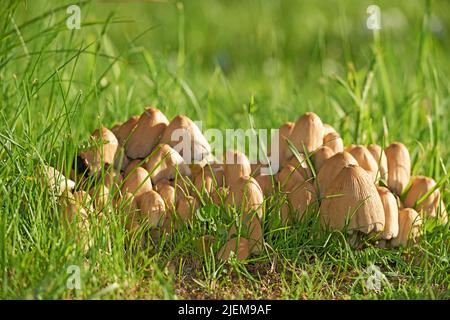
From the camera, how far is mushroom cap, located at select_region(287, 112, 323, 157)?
2916 mm

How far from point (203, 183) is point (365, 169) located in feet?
2.07

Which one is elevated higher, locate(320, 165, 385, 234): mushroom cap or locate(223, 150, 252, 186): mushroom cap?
locate(223, 150, 252, 186): mushroom cap

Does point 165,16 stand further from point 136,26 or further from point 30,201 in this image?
point 30,201

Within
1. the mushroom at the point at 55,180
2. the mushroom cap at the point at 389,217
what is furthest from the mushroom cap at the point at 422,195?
the mushroom at the point at 55,180

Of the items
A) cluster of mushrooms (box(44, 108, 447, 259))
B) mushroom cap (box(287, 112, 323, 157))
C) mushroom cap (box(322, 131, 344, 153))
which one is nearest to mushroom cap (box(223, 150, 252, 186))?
cluster of mushrooms (box(44, 108, 447, 259))

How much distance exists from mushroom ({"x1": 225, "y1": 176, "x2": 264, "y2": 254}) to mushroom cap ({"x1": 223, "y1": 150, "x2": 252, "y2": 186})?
0.22ft

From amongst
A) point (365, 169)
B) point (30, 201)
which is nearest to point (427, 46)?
point (365, 169)

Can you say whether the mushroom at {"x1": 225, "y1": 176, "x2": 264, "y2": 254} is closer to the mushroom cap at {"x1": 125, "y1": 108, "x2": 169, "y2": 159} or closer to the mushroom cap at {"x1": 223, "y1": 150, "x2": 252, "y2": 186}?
the mushroom cap at {"x1": 223, "y1": 150, "x2": 252, "y2": 186}

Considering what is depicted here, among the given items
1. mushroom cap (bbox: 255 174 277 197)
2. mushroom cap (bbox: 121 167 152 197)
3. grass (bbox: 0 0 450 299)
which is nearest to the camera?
grass (bbox: 0 0 450 299)

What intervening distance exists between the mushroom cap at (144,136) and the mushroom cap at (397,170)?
0.88m

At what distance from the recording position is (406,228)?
275cm

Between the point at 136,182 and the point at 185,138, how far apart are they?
0.26 metres

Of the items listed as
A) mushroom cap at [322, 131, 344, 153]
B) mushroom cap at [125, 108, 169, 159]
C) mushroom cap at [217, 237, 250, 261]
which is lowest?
mushroom cap at [217, 237, 250, 261]

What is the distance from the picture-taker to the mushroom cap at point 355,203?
2607 mm
